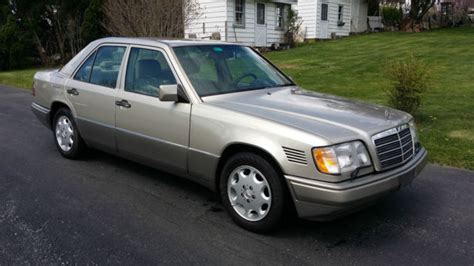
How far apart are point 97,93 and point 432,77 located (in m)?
6.00

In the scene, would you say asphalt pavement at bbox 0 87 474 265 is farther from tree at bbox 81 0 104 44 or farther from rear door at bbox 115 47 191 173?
tree at bbox 81 0 104 44

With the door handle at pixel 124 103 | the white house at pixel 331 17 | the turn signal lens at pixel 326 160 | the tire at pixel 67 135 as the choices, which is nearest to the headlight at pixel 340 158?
the turn signal lens at pixel 326 160

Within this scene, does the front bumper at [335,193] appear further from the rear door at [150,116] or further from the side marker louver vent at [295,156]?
the rear door at [150,116]

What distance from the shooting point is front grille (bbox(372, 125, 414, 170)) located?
350cm

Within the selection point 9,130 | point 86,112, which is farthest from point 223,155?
point 9,130

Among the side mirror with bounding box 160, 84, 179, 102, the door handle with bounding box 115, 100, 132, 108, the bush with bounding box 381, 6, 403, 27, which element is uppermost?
the bush with bounding box 381, 6, 403, 27

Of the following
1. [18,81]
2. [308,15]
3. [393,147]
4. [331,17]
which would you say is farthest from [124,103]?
[331,17]

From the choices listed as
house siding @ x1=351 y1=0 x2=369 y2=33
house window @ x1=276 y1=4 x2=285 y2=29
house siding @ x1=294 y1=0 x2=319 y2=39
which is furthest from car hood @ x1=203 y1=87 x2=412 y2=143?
house siding @ x1=351 y1=0 x2=369 y2=33

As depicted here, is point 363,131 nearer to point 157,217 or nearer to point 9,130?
point 157,217

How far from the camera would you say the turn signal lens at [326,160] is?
3.27m

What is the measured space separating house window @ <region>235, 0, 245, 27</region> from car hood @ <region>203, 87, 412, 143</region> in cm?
1754

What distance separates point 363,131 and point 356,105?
2.97ft

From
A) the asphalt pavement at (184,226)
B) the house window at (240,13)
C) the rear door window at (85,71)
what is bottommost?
the asphalt pavement at (184,226)

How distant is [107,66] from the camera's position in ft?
17.0
